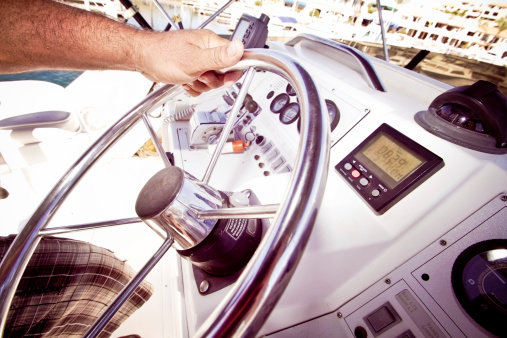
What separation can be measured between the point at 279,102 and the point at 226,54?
2.29 feet

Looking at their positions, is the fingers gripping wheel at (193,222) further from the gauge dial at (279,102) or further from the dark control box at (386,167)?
the gauge dial at (279,102)

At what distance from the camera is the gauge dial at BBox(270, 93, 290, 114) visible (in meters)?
1.14

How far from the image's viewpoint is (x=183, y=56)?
0.59 metres

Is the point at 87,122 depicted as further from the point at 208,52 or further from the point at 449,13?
the point at 449,13

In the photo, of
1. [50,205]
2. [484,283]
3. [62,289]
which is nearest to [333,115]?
[484,283]

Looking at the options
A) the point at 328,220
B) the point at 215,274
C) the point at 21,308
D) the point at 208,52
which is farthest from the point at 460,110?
the point at 21,308

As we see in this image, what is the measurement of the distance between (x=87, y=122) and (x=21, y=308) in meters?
1.60

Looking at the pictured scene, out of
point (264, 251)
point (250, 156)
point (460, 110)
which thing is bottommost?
point (264, 251)

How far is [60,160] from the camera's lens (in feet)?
5.38

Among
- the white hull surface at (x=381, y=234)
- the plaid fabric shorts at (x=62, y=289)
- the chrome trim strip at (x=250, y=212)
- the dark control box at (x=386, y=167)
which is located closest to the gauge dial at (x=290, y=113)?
the white hull surface at (x=381, y=234)

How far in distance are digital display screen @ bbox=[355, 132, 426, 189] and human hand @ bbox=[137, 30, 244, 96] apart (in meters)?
0.44

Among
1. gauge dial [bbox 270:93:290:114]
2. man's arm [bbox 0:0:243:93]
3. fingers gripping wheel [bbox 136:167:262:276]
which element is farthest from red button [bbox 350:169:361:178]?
gauge dial [bbox 270:93:290:114]

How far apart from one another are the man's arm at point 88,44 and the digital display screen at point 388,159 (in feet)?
1.46

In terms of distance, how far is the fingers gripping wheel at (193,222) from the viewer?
0.48 meters
